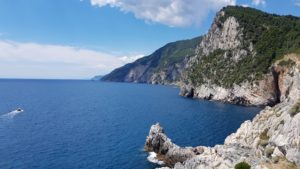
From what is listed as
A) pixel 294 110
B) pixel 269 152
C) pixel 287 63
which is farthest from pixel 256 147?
pixel 287 63

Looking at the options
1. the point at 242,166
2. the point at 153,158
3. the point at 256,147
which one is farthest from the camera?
the point at 153,158

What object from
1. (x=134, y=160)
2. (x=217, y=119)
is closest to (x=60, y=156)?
(x=134, y=160)

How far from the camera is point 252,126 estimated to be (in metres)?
76.4

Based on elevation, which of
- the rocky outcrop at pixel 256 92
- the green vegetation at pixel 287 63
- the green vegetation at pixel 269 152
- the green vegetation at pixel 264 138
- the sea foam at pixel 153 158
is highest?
the green vegetation at pixel 287 63

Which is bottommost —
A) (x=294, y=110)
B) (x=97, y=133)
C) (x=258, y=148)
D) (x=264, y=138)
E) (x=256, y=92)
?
(x=97, y=133)

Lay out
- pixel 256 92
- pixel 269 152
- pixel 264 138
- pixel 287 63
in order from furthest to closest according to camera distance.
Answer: pixel 256 92 → pixel 287 63 → pixel 264 138 → pixel 269 152

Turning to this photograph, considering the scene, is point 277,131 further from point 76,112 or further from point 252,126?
point 76,112

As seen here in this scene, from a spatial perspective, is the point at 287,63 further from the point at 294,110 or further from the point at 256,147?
the point at 256,147

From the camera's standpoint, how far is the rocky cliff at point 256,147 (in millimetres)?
56312

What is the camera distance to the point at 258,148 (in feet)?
212

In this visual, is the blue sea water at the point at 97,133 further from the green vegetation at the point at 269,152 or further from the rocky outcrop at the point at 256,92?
the green vegetation at the point at 269,152

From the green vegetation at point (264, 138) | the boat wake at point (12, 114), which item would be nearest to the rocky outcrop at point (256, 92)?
the green vegetation at point (264, 138)

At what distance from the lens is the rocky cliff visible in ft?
185

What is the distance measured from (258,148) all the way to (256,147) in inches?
105
